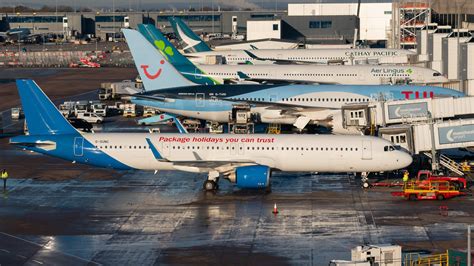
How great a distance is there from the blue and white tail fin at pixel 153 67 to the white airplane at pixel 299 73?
39.9 feet

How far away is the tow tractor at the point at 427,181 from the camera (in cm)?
5369

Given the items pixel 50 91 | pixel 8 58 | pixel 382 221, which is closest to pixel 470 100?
pixel 382 221

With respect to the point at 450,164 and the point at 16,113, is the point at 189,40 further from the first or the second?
the point at 450,164

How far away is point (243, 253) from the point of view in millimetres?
40938

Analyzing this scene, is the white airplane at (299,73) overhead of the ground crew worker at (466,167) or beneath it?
overhead

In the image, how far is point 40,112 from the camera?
54.5 metres

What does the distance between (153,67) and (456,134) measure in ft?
89.9

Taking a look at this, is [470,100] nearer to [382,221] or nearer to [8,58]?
[382,221]

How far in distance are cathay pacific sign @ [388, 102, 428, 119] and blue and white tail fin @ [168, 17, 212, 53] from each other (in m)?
62.5

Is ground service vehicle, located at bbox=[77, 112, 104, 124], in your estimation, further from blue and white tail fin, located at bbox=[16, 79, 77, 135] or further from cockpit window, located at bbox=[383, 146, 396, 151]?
cockpit window, located at bbox=[383, 146, 396, 151]

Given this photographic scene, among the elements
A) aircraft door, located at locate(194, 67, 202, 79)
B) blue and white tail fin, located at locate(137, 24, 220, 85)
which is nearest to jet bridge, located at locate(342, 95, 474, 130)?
blue and white tail fin, located at locate(137, 24, 220, 85)

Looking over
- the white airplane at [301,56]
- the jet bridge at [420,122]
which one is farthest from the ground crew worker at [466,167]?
the white airplane at [301,56]

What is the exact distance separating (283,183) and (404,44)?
7507cm

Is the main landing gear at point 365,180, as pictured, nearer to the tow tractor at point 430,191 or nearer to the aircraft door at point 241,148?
the tow tractor at point 430,191
